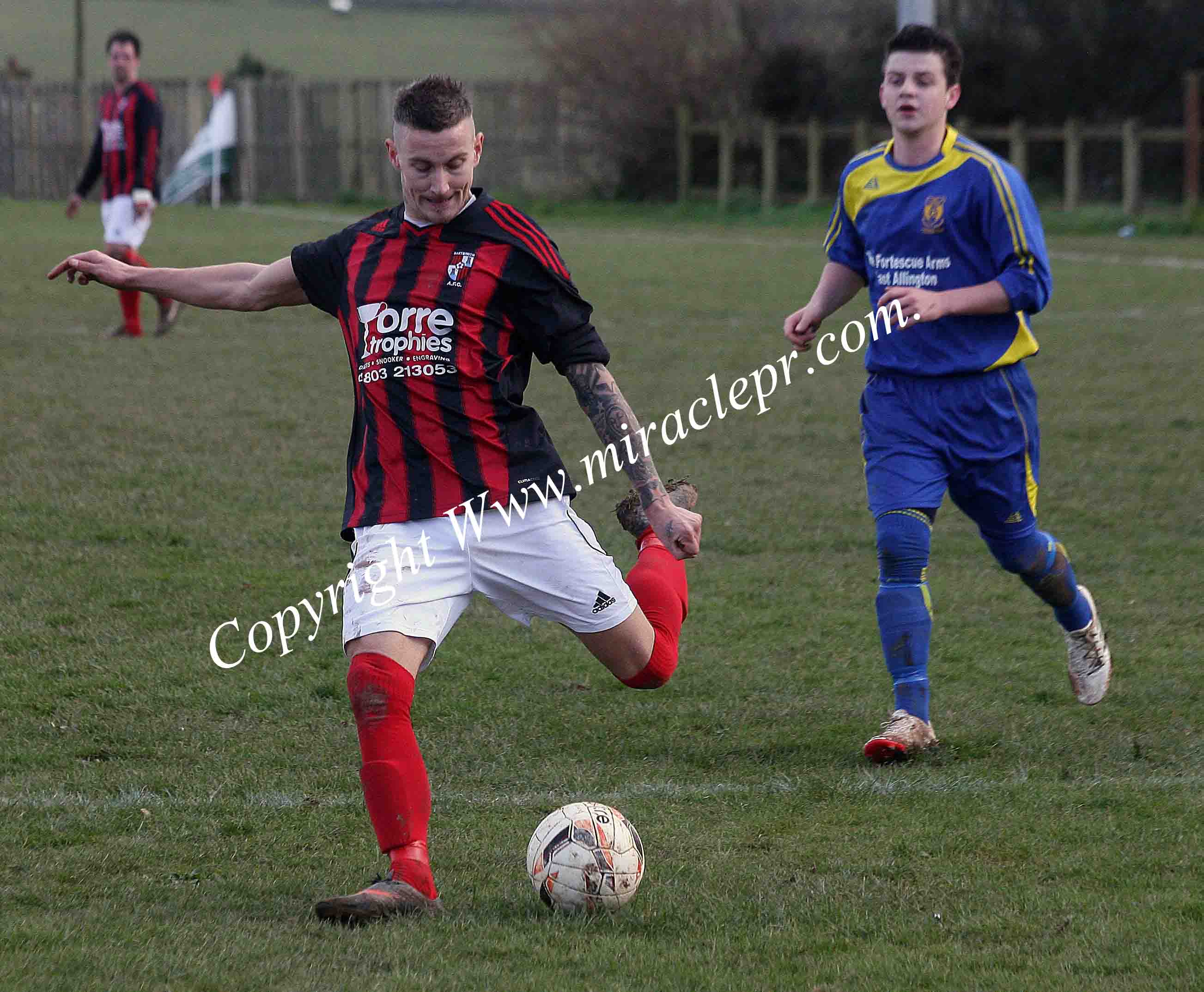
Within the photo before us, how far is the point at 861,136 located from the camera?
31.8 m

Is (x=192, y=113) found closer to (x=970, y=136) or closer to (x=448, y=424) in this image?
(x=970, y=136)

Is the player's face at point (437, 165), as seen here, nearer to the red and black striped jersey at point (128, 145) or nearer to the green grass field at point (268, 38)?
the red and black striped jersey at point (128, 145)

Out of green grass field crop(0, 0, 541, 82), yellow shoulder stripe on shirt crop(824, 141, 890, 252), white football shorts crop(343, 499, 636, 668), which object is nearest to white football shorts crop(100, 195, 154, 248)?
yellow shoulder stripe on shirt crop(824, 141, 890, 252)

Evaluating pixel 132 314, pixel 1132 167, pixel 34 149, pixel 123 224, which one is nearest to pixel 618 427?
pixel 132 314

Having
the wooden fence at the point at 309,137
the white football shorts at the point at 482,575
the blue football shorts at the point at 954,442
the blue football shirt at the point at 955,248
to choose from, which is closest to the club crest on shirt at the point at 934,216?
the blue football shirt at the point at 955,248

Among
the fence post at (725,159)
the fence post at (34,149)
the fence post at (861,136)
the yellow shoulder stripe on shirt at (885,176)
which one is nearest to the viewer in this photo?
the yellow shoulder stripe on shirt at (885,176)

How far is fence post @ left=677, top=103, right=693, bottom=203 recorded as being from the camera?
3416 centimetres

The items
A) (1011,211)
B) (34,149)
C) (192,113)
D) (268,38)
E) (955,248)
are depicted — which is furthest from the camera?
(268,38)

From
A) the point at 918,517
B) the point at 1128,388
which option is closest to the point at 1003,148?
the point at 1128,388

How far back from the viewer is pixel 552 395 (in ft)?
36.1

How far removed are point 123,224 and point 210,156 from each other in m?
22.5

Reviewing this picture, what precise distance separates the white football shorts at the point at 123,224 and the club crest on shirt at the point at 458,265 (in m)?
10.0

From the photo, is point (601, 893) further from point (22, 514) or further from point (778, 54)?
point (778, 54)

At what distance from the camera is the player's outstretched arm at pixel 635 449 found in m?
3.82
